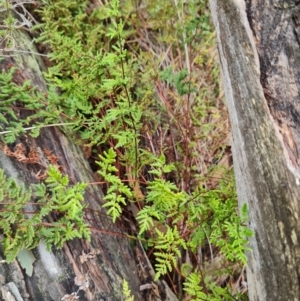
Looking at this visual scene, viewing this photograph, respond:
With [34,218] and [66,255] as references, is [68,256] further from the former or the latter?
[34,218]

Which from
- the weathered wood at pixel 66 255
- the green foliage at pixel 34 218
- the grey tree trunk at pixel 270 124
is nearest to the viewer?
the grey tree trunk at pixel 270 124

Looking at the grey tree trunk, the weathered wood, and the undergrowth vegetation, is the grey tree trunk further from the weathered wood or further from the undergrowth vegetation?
the weathered wood

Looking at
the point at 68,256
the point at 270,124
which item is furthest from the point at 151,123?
the point at 270,124

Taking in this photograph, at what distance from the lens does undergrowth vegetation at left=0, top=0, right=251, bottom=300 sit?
207 centimetres

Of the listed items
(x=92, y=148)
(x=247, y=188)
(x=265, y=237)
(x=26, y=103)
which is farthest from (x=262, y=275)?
(x=26, y=103)

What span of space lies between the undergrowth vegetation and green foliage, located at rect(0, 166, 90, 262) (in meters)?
0.09

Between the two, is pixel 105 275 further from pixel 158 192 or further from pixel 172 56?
pixel 172 56

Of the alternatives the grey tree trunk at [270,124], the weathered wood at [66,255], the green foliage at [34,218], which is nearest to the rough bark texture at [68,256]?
the weathered wood at [66,255]

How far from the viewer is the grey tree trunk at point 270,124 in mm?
1708

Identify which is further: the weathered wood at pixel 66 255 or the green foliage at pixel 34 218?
the weathered wood at pixel 66 255

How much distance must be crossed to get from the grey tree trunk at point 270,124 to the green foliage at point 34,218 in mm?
791

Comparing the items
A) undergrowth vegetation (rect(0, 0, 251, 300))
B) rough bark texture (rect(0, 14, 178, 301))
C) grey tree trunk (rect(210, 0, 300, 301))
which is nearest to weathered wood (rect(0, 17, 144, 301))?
rough bark texture (rect(0, 14, 178, 301))

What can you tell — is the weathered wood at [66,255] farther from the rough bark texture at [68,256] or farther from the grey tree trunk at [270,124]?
the grey tree trunk at [270,124]

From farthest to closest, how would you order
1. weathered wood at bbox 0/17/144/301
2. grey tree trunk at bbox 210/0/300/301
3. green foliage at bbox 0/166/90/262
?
1. weathered wood at bbox 0/17/144/301
2. green foliage at bbox 0/166/90/262
3. grey tree trunk at bbox 210/0/300/301
